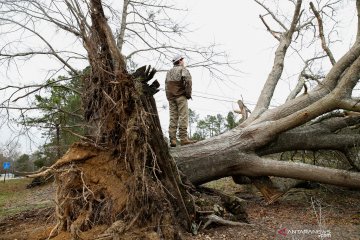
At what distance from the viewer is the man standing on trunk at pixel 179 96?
5750 millimetres

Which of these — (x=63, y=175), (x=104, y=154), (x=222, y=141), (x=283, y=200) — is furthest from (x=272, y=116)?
(x=63, y=175)

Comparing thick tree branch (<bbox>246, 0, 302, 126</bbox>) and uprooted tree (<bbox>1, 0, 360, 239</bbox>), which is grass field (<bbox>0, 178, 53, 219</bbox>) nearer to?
uprooted tree (<bbox>1, 0, 360, 239</bbox>)

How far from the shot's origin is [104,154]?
4.37 metres

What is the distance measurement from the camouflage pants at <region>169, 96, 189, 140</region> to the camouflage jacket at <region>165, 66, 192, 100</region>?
11cm

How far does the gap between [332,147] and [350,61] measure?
1733 millimetres

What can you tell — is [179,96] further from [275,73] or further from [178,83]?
[275,73]

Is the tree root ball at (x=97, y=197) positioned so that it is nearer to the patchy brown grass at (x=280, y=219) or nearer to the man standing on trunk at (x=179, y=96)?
the patchy brown grass at (x=280, y=219)

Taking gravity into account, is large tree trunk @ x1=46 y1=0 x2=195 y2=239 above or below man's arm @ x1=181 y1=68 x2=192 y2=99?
below

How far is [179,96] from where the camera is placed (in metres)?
5.86

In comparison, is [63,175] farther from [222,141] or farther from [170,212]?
[222,141]

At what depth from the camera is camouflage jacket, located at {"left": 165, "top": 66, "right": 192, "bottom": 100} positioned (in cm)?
572

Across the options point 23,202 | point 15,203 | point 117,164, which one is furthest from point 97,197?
point 15,203

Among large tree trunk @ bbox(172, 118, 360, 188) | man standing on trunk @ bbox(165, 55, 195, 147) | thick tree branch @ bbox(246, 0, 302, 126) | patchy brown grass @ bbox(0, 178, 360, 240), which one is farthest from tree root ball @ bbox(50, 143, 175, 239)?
thick tree branch @ bbox(246, 0, 302, 126)

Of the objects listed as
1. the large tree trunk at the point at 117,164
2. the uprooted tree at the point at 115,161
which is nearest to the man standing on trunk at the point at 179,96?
the uprooted tree at the point at 115,161
